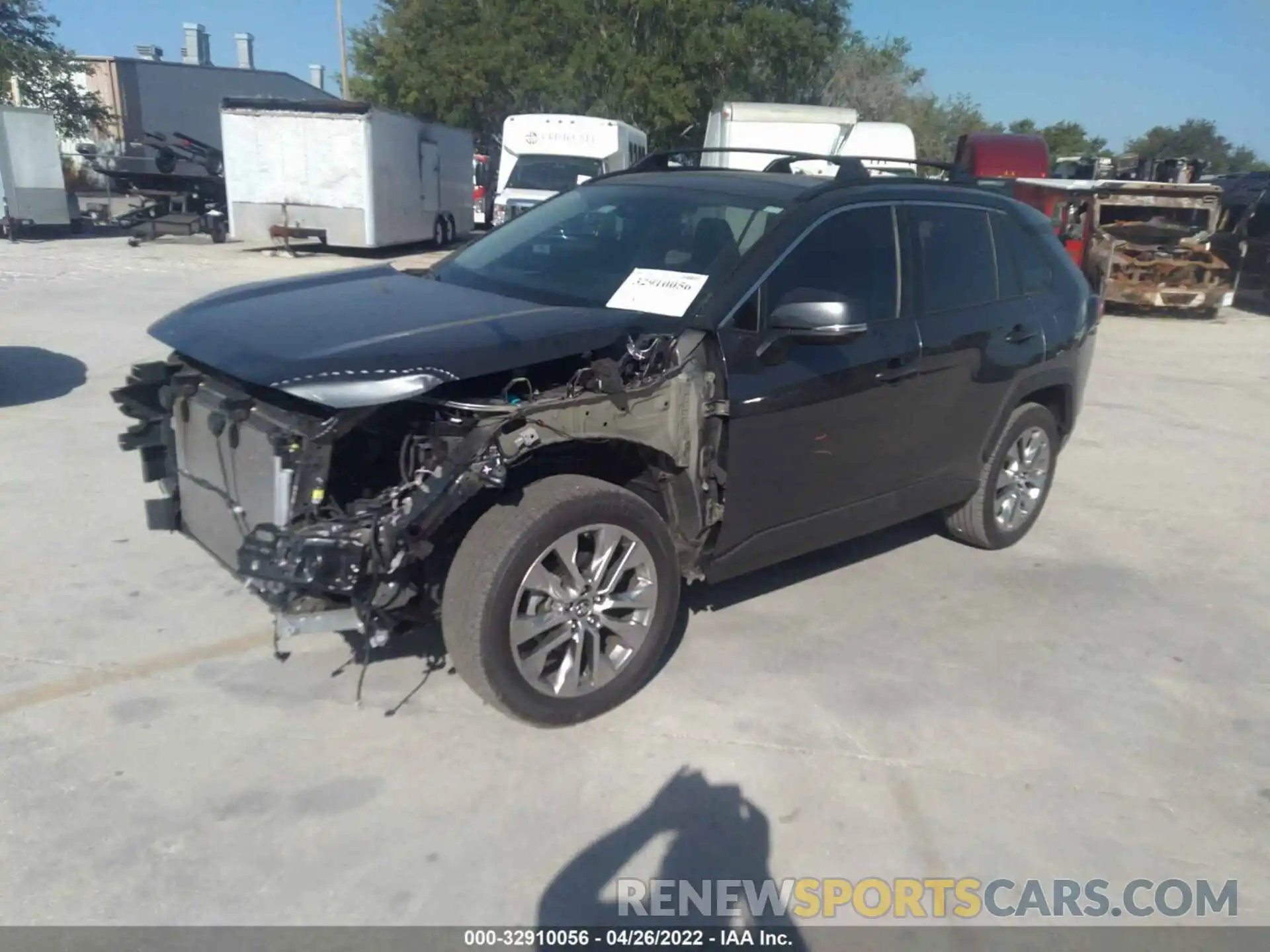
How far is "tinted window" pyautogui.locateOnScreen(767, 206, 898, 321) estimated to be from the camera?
4.16 m

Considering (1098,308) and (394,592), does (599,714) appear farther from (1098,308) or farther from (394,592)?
(1098,308)

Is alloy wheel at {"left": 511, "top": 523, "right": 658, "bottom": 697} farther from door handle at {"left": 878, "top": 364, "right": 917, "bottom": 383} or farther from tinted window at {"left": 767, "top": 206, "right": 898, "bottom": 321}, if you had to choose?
door handle at {"left": 878, "top": 364, "right": 917, "bottom": 383}

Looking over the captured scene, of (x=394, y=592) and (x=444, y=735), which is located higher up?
(x=394, y=592)

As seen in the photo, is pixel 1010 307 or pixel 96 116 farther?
pixel 96 116

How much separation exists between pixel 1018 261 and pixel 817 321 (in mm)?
2029

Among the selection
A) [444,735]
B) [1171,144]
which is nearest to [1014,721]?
[444,735]

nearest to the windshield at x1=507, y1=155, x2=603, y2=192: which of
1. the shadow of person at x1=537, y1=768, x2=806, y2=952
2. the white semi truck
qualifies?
the white semi truck

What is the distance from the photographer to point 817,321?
388cm

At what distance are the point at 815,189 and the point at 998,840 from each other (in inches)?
106

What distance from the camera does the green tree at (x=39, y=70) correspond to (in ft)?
98.0

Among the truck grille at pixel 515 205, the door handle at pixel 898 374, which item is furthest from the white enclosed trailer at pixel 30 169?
the door handle at pixel 898 374

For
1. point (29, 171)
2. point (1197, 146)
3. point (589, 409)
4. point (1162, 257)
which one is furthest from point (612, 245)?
point (1197, 146)

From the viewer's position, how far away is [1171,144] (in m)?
61.7

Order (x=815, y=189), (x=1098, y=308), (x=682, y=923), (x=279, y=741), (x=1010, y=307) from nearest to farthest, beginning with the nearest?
(x=682, y=923) → (x=279, y=741) → (x=815, y=189) → (x=1010, y=307) → (x=1098, y=308)
